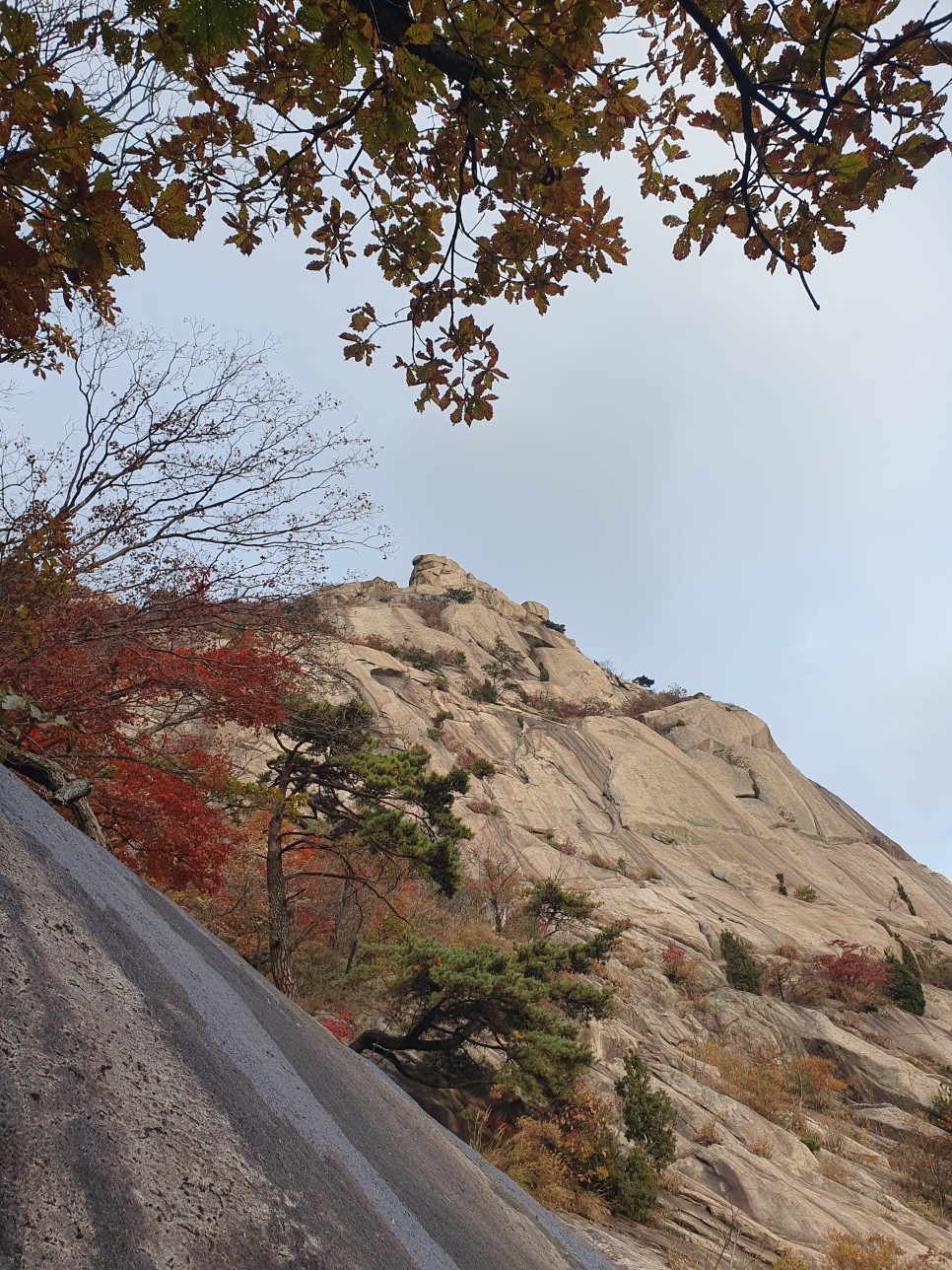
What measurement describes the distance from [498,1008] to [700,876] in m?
21.7

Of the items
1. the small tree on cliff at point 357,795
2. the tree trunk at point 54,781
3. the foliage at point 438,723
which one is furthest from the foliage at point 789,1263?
the foliage at point 438,723

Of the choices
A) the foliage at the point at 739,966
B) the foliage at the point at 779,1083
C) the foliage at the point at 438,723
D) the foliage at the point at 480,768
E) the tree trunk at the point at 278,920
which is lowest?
the tree trunk at the point at 278,920

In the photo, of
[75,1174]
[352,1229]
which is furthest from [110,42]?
[352,1229]

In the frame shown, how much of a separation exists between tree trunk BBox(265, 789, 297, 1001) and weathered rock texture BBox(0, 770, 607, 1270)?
6.57 m

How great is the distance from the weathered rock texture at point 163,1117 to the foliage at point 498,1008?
18.7 feet

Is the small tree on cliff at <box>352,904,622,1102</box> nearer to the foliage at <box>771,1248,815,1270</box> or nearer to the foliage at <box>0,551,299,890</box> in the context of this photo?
the foliage at <box>771,1248,815,1270</box>

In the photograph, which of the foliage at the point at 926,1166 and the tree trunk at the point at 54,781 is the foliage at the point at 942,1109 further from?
the tree trunk at the point at 54,781

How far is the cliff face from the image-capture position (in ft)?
37.7

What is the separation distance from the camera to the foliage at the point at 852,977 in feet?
72.7

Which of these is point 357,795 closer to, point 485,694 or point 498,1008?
point 498,1008

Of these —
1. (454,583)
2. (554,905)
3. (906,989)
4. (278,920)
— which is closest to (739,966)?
(906,989)

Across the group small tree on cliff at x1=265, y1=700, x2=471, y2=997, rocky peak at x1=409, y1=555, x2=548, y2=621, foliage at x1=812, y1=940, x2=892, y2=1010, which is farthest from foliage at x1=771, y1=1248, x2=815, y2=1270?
rocky peak at x1=409, y1=555, x2=548, y2=621

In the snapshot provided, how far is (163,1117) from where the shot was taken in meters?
1.95

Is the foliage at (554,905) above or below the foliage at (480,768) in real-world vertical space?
below
